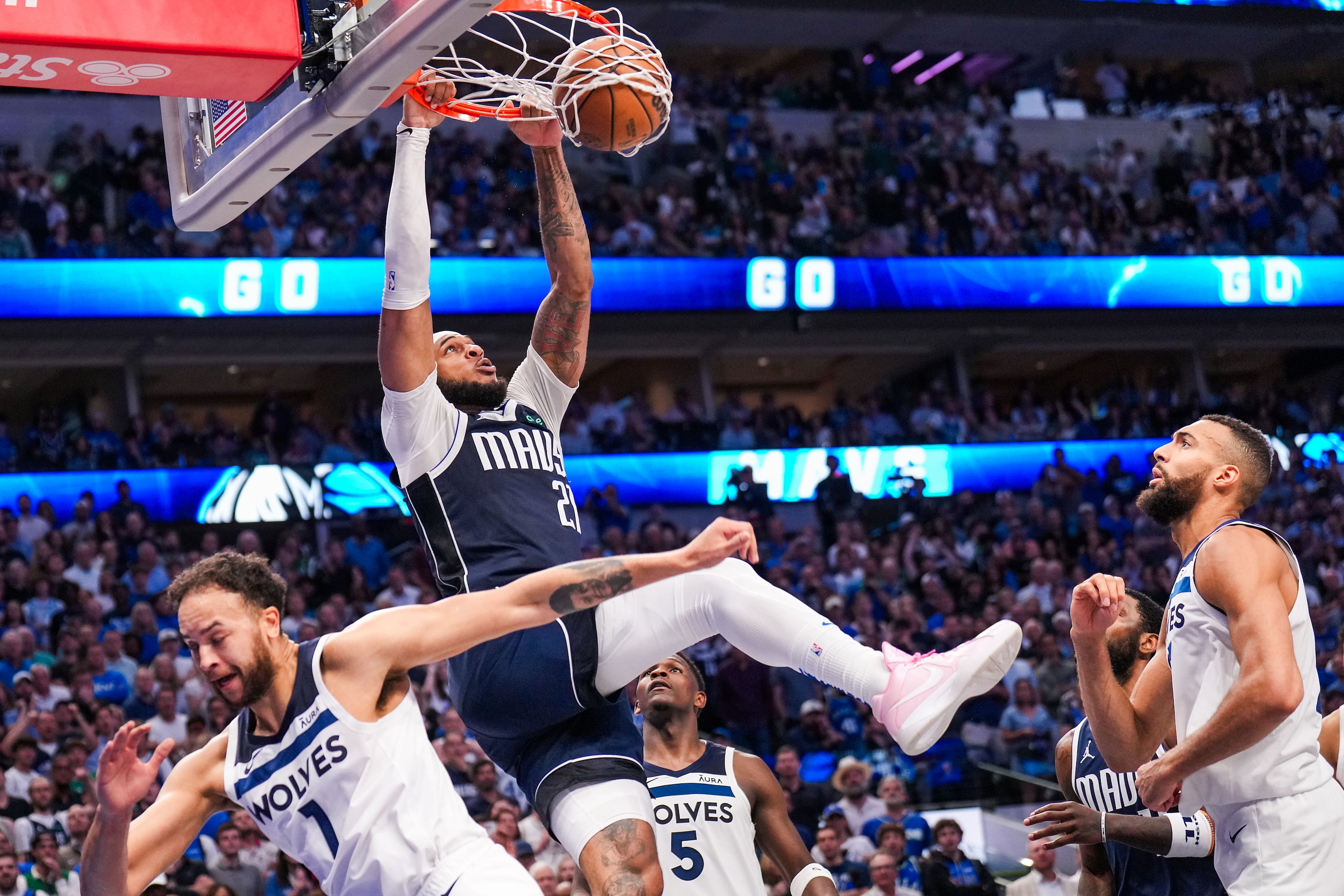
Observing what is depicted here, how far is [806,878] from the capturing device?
591 cm

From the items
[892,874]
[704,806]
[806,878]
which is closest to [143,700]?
[892,874]

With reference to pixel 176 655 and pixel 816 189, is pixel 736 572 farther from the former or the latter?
pixel 816 189

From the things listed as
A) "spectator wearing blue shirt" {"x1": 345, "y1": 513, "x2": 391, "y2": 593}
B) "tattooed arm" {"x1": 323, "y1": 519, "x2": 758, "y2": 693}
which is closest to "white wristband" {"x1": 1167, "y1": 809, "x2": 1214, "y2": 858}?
"tattooed arm" {"x1": 323, "y1": 519, "x2": 758, "y2": 693}

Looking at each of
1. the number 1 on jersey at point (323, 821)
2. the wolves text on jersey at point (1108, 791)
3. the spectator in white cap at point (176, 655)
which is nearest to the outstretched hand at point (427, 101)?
the number 1 on jersey at point (323, 821)

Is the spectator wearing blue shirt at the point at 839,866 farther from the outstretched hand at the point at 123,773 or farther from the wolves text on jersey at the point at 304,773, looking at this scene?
the outstretched hand at the point at 123,773

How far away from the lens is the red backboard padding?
406 centimetres

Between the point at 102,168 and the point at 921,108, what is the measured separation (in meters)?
13.1

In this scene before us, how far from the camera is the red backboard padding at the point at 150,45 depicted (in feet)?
13.3

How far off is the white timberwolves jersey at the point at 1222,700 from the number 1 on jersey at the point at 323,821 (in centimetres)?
259

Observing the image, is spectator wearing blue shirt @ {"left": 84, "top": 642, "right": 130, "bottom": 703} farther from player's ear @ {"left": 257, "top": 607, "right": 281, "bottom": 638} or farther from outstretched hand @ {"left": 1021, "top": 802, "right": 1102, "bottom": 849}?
outstretched hand @ {"left": 1021, "top": 802, "right": 1102, "bottom": 849}

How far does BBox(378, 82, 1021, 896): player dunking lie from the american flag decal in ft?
1.76

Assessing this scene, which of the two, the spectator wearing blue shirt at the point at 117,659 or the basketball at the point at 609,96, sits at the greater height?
the basketball at the point at 609,96

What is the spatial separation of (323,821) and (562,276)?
2354 mm

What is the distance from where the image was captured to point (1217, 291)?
22422 mm
